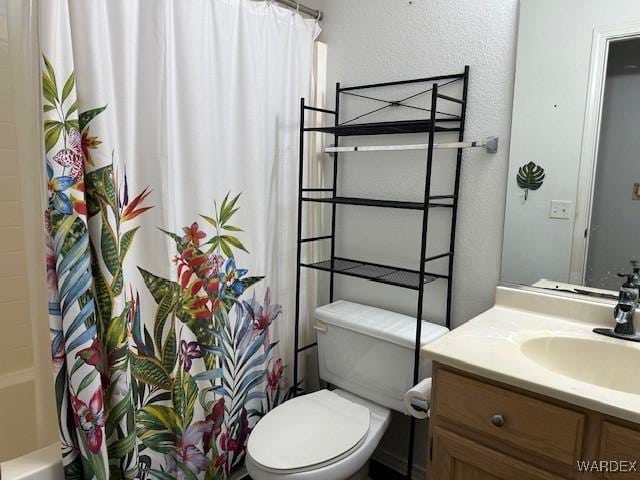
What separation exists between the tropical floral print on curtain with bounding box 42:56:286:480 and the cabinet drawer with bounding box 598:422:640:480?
125cm

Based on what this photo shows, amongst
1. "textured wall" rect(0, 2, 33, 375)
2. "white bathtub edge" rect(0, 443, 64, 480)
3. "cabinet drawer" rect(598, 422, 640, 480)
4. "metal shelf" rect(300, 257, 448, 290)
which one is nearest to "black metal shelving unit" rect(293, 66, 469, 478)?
"metal shelf" rect(300, 257, 448, 290)

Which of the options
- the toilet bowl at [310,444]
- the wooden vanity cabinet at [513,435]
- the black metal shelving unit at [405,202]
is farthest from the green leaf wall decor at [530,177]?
the toilet bowl at [310,444]

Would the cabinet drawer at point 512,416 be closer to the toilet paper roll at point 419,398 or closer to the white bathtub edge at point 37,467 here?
the toilet paper roll at point 419,398

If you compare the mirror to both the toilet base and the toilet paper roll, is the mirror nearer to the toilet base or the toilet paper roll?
the toilet paper roll

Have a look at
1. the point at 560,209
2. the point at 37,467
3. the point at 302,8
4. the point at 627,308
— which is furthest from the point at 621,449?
the point at 302,8

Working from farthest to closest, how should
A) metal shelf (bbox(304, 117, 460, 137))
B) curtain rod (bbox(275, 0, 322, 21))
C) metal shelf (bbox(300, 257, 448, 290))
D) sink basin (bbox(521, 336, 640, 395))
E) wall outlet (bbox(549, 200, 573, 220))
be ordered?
curtain rod (bbox(275, 0, 322, 21)) → metal shelf (bbox(300, 257, 448, 290)) → metal shelf (bbox(304, 117, 460, 137)) → wall outlet (bbox(549, 200, 573, 220)) → sink basin (bbox(521, 336, 640, 395))

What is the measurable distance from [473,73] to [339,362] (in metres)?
1.24

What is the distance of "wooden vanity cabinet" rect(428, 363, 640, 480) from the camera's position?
0.94 meters

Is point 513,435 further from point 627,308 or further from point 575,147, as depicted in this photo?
point 575,147

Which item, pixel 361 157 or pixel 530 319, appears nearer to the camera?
pixel 530 319

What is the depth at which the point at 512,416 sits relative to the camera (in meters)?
1.06

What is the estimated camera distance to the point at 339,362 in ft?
6.01

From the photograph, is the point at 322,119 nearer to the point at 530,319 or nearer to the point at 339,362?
the point at 339,362

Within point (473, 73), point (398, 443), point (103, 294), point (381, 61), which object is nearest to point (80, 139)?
point (103, 294)
